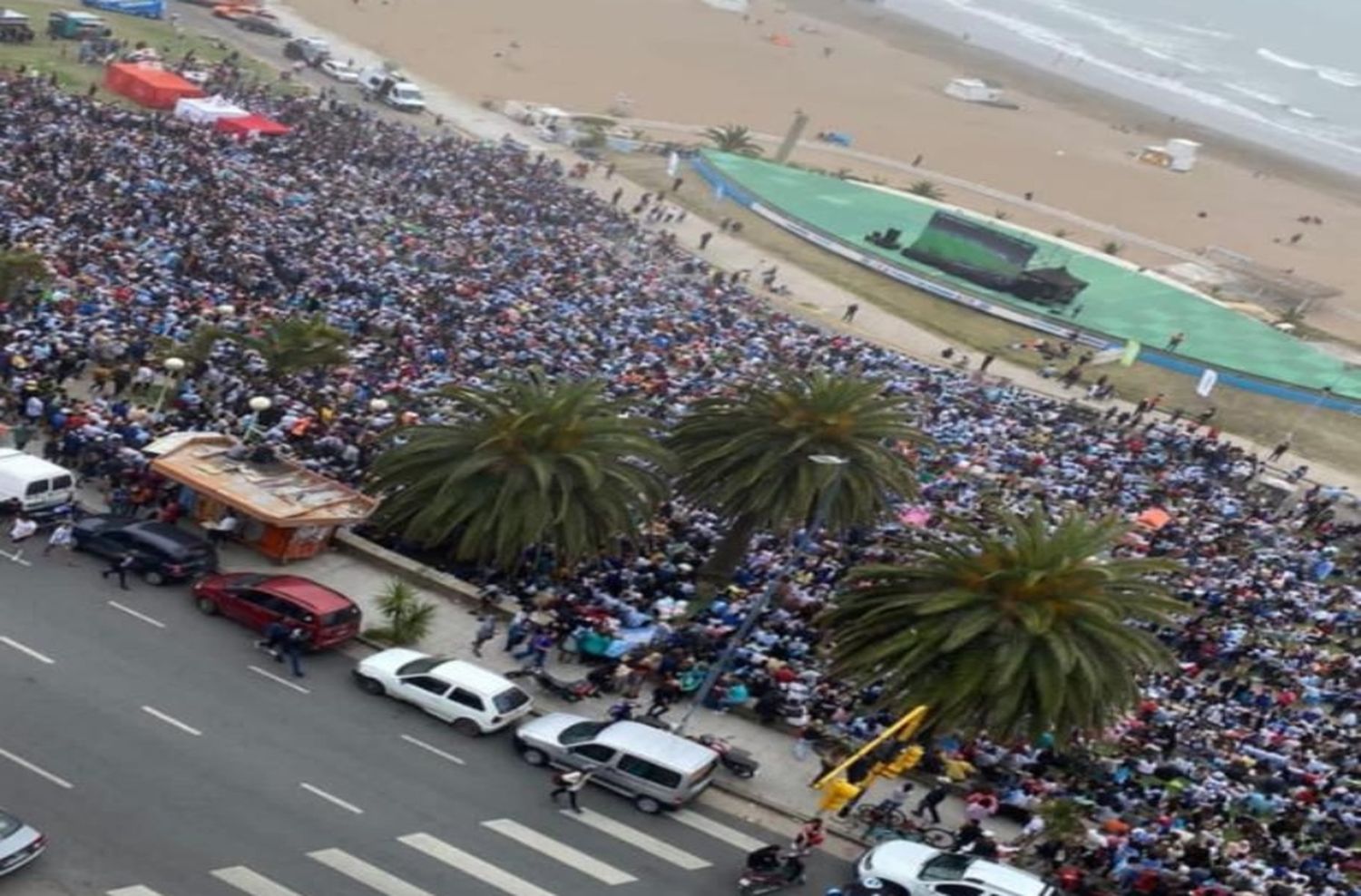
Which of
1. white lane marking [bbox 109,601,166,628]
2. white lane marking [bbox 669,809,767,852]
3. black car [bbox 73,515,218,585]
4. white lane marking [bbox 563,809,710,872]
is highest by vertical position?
black car [bbox 73,515,218,585]

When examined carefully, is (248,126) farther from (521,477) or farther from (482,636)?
(482,636)

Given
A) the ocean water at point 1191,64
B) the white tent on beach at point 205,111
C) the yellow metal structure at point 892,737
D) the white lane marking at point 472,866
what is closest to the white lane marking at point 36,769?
the white lane marking at point 472,866

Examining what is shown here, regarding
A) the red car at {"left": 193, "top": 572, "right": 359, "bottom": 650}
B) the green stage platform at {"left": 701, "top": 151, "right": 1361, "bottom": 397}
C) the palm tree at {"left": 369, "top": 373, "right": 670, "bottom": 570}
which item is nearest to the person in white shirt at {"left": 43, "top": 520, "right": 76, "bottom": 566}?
the red car at {"left": 193, "top": 572, "right": 359, "bottom": 650}

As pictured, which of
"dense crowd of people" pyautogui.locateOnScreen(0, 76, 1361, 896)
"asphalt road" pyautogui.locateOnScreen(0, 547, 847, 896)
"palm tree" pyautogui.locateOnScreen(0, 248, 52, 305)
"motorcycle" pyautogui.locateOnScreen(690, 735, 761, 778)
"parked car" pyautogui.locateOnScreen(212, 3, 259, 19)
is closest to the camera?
"asphalt road" pyautogui.locateOnScreen(0, 547, 847, 896)

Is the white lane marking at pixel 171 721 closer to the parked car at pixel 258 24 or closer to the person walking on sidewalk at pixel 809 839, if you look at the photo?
the person walking on sidewalk at pixel 809 839

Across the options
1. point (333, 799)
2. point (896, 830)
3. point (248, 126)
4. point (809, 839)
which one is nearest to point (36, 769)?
point (333, 799)

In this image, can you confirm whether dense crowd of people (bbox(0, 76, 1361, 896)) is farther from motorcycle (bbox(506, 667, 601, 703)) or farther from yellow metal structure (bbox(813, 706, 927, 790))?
yellow metal structure (bbox(813, 706, 927, 790))
